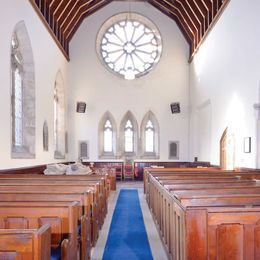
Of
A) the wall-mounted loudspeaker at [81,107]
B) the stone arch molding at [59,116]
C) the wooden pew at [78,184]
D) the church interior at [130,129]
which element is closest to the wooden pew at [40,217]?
the church interior at [130,129]

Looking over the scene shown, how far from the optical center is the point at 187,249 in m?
2.30

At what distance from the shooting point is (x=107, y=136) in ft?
51.5

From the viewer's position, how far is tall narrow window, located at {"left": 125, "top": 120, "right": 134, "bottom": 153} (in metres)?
15.7

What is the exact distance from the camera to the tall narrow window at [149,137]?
15.7 meters

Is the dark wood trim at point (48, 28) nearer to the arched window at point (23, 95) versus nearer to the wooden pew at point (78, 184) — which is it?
the arched window at point (23, 95)

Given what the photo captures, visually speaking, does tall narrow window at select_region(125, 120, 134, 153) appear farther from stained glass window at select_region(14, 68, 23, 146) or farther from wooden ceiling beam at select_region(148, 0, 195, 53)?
stained glass window at select_region(14, 68, 23, 146)

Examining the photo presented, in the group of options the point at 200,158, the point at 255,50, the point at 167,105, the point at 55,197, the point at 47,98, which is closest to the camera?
the point at 55,197

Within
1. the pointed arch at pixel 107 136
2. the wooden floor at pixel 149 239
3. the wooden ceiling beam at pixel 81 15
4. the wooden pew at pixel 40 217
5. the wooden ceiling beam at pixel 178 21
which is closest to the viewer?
the wooden pew at pixel 40 217

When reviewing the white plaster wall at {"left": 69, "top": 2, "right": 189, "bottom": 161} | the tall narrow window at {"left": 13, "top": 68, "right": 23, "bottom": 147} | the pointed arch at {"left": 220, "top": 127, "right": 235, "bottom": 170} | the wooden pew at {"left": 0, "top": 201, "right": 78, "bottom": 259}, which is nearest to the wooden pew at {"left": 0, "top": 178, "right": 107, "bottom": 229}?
the wooden pew at {"left": 0, "top": 201, "right": 78, "bottom": 259}

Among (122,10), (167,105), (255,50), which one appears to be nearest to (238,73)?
(255,50)

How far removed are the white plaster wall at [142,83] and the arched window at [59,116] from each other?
1.18m

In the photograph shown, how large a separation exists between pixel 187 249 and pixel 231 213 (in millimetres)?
364

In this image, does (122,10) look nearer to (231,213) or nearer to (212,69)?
(212,69)

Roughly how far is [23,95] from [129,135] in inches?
263
